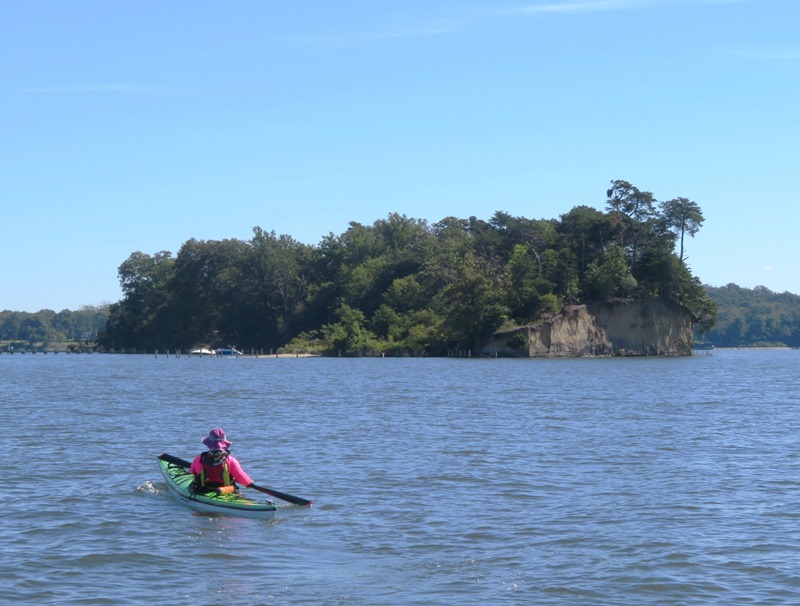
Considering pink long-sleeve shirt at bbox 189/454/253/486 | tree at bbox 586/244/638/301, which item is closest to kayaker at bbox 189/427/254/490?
pink long-sleeve shirt at bbox 189/454/253/486

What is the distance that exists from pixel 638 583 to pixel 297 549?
582 centimetres

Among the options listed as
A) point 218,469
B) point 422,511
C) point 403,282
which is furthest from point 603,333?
point 218,469

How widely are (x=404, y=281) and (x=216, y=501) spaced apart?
401 feet

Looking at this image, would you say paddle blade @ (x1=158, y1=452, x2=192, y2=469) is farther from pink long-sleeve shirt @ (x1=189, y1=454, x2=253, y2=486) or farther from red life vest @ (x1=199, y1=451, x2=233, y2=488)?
red life vest @ (x1=199, y1=451, x2=233, y2=488)

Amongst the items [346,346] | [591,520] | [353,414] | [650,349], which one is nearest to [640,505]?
[591,520]

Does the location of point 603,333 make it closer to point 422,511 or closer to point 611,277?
point 611,277

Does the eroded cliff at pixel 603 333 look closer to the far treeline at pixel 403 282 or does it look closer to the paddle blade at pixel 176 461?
the far treeline at pixel 403 282

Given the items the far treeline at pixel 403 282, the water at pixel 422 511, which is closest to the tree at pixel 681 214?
the far treeline at pixel 403 282

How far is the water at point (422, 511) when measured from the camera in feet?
50.1

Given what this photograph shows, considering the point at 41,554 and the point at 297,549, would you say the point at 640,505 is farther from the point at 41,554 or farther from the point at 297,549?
the point at 41,554

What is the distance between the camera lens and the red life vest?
68.6 ft

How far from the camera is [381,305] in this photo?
14238 cm

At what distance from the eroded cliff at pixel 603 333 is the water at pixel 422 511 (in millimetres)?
68179

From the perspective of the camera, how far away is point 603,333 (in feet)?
386
